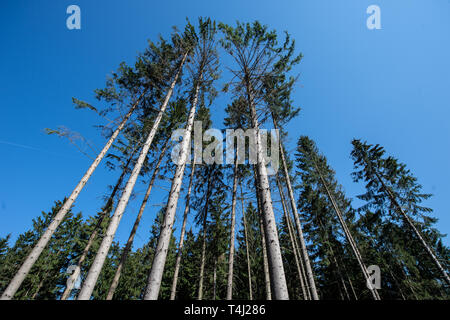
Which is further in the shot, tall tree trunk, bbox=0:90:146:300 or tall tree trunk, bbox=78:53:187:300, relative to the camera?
tall tree trunk, bbox=0:90:146:300

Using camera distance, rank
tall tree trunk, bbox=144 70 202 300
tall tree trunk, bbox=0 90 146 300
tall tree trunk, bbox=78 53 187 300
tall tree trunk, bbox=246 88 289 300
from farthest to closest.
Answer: tall tree trunk, bbox=0 90 146 300
tall tree trunk, bbox=78 53 187 300
tall tree trunk, bbox=144 70 202 300
tall tree trunk, bbox=246 88 289 300

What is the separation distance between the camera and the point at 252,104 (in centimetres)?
761

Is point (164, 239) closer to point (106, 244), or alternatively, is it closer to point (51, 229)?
point (106, 244)

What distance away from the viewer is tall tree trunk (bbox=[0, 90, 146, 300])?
16.2 ft

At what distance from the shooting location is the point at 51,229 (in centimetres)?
588

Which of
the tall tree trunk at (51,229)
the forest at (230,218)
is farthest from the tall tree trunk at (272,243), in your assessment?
the tall tree trunk at (51,229)

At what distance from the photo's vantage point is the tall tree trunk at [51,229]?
16.2 feet

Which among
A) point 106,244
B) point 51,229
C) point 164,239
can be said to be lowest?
point 164,239

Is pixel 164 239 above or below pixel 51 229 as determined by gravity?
below

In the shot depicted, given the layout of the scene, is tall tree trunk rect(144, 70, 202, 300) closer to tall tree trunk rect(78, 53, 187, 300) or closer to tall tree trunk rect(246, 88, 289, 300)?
tall tree trunk rect(78, 53, 187, 300)

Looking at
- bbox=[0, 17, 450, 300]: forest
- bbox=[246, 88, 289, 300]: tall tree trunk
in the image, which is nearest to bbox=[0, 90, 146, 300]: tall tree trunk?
bbox=[0, 17, 450, 300]: forest

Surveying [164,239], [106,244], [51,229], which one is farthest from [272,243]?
[51,229]

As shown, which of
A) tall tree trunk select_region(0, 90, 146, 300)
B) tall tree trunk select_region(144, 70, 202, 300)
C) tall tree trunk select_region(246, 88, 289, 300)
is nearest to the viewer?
tall tree trunk select_region(246, 88, 289, 300)

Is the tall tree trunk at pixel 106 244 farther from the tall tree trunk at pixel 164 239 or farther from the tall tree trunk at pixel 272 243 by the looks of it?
the tall tree trunk at pixel 272 243
